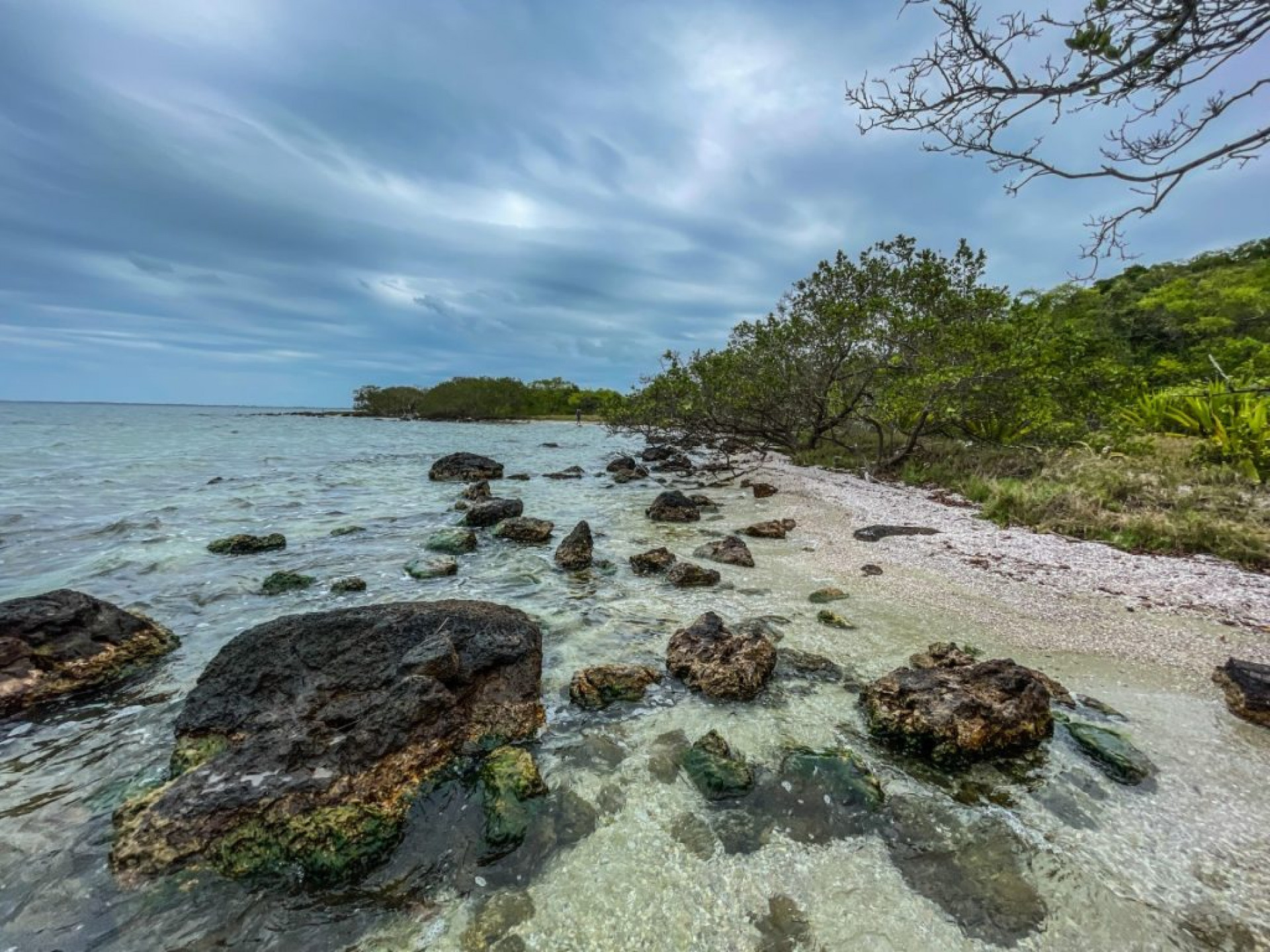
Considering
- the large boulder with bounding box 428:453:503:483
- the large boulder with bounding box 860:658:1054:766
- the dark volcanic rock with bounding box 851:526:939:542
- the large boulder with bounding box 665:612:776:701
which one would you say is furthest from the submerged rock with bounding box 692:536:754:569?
the large boulder with bounding box 428:453:503:483

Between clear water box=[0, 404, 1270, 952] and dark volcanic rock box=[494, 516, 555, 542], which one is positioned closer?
clear water box=[0, 404, 1270, 952]

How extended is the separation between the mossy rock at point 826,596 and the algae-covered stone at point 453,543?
644 centimetres

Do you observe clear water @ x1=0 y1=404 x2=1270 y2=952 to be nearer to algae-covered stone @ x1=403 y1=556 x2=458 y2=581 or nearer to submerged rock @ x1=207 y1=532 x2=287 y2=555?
algae-covered stone @ x1=403 y1=556 x2=458 y2=581

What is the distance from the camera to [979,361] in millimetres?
14852

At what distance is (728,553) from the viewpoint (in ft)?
30.9

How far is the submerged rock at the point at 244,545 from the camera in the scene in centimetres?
956

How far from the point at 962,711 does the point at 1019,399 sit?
15.1 metres

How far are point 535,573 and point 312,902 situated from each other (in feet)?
19.7

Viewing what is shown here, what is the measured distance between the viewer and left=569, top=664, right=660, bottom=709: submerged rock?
482 cm

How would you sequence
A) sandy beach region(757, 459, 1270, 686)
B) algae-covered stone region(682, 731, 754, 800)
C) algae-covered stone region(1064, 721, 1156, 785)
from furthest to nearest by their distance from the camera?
1. sandy beach region(757, 459, 1270, 686)
2. algae-covered stone region(1064, 721, 1156, 785)
3. algae-covered stone region(682, 731, 754, 800)

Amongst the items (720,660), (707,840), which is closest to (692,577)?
(720,660)

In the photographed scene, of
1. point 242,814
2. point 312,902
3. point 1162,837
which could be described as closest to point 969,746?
point 1162,837

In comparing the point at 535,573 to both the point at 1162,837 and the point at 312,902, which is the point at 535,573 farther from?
the point at 1162,837

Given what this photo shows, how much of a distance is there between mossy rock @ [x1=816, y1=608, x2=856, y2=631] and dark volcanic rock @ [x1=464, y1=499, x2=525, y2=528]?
319 inches
